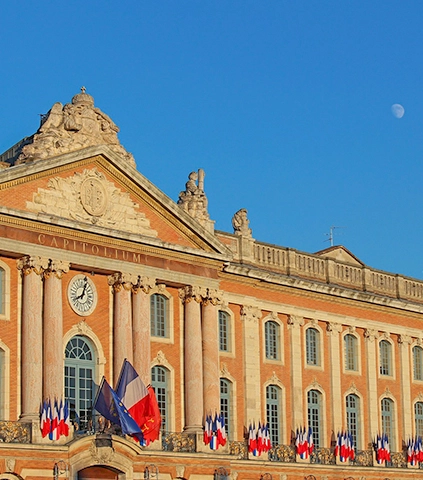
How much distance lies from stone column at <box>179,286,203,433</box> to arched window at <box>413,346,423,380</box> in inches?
624

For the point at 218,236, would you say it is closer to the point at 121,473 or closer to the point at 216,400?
the point at 216,400

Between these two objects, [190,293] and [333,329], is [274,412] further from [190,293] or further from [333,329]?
[190,293]

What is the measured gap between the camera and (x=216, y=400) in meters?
43.6

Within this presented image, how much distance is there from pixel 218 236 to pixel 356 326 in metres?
9.31

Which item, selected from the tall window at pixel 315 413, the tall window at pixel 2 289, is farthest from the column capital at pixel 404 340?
the tall window at pixel 2 289

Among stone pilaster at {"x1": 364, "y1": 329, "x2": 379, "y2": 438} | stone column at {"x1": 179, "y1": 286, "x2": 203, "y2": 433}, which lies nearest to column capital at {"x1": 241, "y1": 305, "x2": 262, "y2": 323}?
stone column at {"x1": 179, "y1": 286, "x2": 203, "y2": 433}

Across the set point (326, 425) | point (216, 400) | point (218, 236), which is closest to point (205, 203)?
point (218, 236)

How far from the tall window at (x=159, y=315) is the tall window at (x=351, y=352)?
38.0ft

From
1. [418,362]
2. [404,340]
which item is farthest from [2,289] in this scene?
[418,362]

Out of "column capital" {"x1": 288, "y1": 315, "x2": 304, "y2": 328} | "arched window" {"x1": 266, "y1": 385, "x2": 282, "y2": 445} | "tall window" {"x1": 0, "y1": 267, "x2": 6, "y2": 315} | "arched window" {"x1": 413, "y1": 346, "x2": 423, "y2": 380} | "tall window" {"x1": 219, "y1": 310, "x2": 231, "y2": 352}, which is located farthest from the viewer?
"arched window" {"x1": 413, "y1": 346, "x2": 423, "y2": 380}

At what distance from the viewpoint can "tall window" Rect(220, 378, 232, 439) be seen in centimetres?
4534

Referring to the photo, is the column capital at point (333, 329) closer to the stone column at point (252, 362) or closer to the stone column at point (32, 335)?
the stone column at point (252, 362)

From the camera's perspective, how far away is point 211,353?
43938 millimetres

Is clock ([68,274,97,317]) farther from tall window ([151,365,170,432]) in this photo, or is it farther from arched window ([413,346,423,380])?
arched window ([413,346,423,380])
